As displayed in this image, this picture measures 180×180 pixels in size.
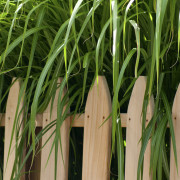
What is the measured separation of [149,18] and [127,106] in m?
0.29

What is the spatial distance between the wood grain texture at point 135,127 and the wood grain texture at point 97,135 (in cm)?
7

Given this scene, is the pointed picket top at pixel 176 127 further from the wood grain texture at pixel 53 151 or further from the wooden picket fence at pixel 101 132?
the wood grain texture at pixel 53 151

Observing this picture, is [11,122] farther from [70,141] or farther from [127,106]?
[127,106]

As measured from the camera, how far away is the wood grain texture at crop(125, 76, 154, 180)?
114cm

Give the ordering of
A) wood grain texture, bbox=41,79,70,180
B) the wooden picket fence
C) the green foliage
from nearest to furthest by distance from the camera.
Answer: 1. the green foliage
2. the wooden picket fence
3. wood grain texture, bbox=41,79,70,180

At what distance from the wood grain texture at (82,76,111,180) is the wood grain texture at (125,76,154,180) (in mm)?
68

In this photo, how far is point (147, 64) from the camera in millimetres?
1070

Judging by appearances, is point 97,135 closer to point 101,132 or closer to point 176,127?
point 101,132

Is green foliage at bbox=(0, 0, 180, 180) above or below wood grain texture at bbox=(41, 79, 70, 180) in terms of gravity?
above

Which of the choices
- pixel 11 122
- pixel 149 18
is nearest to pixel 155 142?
pixel 149 18

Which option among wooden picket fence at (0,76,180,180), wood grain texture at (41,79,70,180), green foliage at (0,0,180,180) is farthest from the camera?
wood grain texture at (41,79,70,180)

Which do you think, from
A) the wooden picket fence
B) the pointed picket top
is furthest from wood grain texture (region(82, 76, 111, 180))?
the pointed picket top

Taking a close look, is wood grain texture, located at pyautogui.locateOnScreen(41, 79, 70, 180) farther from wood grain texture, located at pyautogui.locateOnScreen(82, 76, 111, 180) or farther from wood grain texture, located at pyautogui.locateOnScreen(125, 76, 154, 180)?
wood grain texture, located at pyautogui.locateOnScreen(125, 76, 154, 180)

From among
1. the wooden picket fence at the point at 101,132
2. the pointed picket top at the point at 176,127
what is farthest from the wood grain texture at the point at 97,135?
the pointed picket top at the point at 176,127
